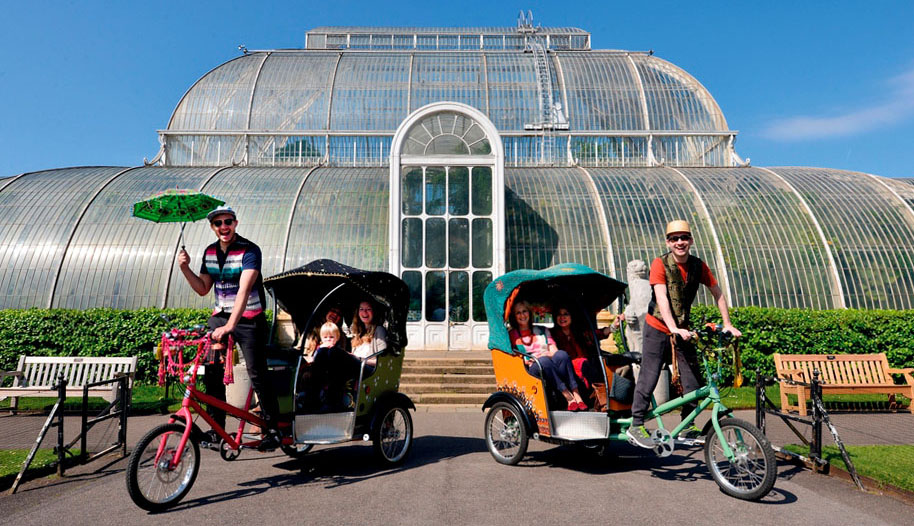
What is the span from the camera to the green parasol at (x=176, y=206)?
7.14m

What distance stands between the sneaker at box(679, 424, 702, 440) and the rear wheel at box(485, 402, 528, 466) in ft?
5.90

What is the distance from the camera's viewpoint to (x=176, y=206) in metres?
7.21

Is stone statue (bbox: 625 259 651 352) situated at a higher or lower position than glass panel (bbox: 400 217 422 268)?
lower

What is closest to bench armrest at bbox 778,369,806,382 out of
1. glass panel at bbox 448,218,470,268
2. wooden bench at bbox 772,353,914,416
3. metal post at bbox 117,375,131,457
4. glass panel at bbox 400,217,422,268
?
wooden bench at bbox 772,353,914,416

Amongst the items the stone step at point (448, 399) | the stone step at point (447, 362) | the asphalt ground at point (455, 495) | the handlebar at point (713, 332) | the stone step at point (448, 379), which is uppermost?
the handlebar at point (713, 332)

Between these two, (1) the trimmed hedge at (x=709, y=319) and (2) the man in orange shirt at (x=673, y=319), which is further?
(1) the trimmed hedge at (x=709, y=319)

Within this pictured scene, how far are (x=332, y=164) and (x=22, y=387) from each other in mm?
14849

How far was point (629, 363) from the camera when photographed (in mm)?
6887

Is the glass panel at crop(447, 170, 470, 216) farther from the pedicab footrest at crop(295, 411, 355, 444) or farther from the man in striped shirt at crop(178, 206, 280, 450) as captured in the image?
the man in striped shirt at crop(178, 206, 280, 450)

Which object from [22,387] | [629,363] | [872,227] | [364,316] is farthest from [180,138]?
[872,227]

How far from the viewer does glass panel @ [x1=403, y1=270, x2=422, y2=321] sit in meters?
15.9

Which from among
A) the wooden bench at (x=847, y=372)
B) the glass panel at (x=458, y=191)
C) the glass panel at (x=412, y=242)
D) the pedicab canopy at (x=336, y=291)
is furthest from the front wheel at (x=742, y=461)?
the glass panel at (x=458, y=191)

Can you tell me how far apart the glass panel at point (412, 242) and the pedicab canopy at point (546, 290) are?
8.55 meters

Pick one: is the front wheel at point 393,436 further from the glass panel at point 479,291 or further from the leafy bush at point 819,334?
the leafy bush at point 819,334
